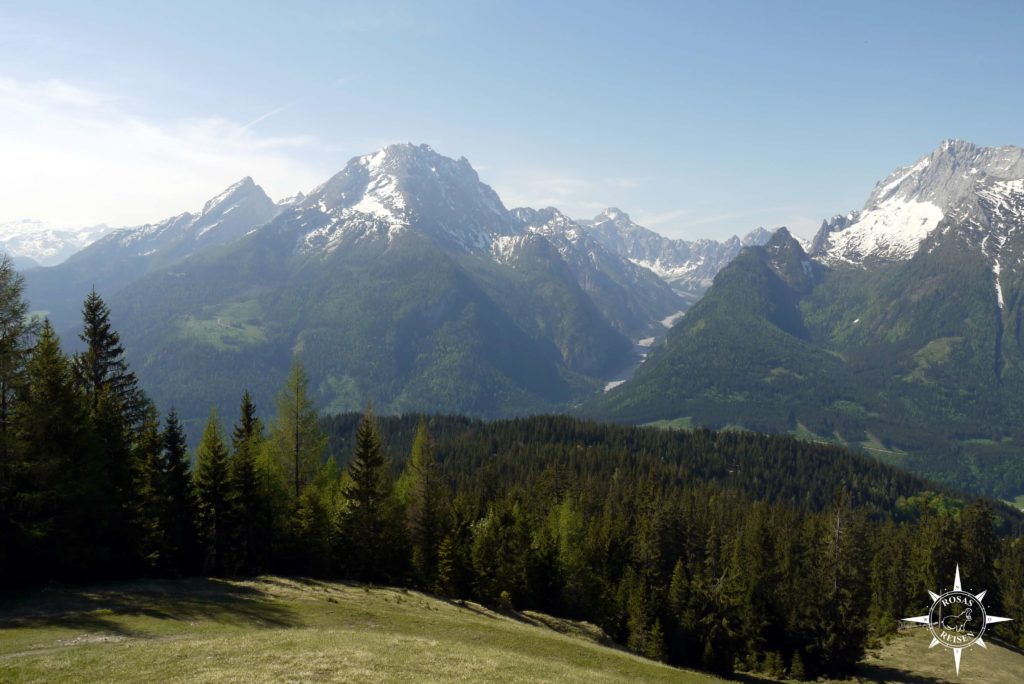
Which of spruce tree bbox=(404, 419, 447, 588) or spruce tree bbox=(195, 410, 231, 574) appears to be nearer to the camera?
spruce tree bbox=(195, 410, 231, 574)

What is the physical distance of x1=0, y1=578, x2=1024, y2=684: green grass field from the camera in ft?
92.3

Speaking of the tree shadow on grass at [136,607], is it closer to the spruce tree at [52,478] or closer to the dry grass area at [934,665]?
the spruce tree at [52,478]

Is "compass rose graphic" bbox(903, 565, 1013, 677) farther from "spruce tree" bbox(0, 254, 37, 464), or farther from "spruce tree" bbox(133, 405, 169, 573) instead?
"spruce tree" bbox(0, 254, 37, 464)

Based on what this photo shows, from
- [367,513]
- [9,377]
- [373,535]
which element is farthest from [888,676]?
[9,377]

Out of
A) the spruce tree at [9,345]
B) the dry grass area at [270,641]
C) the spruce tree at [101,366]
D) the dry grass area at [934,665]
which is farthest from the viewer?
the dry grass area at [934,665]

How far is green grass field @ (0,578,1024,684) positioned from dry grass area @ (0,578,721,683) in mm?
80

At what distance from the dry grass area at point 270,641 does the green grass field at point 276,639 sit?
80 millimetres

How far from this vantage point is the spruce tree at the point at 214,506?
6009cm

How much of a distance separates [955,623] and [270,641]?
344 ft

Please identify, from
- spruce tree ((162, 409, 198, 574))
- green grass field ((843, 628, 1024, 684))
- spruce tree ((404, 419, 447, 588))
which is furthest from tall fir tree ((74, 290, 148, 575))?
green grass field ((843, 628, 1024, 684))

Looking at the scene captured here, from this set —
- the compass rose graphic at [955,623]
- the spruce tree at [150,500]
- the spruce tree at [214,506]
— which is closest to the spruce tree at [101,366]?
the spruce tree at [150,500]

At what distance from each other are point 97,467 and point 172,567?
12.9m

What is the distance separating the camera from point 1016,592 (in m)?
115

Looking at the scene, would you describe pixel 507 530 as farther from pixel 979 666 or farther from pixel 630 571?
pixel 979 666
